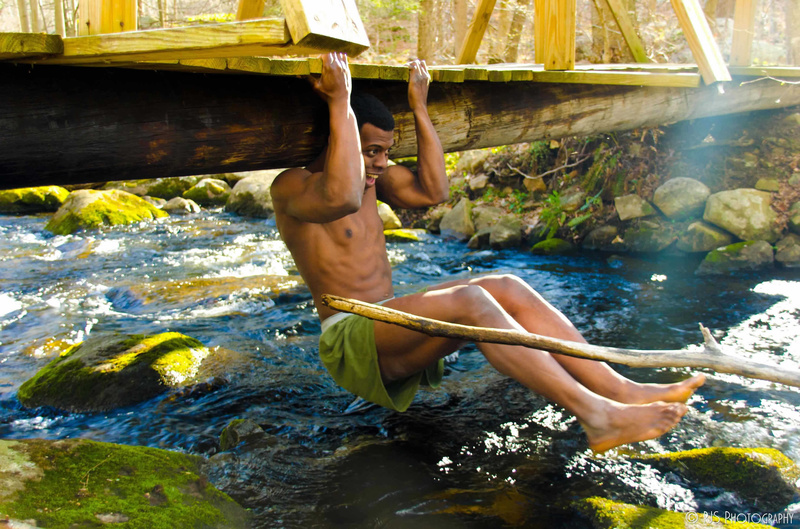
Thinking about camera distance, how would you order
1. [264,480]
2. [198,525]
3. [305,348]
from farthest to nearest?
[305,348] → [264,480] → [198,525]

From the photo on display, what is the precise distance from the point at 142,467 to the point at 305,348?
2582 mm

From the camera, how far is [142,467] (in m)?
2.54

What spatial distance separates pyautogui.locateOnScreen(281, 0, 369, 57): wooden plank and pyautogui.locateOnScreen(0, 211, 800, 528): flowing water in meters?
1.99

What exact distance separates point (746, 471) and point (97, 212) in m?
10.5

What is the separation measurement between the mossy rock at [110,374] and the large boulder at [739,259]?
5.69 m

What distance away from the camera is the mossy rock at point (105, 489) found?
211cm

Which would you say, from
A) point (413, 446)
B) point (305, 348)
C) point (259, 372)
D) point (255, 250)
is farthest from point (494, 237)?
point (413, 446)

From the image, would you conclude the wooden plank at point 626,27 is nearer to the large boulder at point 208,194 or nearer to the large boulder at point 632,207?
the large boulder at point 632,207

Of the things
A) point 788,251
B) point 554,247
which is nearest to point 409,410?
point 554,247

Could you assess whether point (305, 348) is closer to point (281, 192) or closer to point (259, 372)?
point (259, 372)

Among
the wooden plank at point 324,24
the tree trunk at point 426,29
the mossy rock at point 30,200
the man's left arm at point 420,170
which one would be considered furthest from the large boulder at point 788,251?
the mossy rock at point 30,200

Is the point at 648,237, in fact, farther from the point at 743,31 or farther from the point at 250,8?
the point at 250,8

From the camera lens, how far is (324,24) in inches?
70.1

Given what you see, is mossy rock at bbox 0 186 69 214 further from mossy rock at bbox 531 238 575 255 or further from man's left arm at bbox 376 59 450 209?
man's left arm at bbox 376 59 450 209
